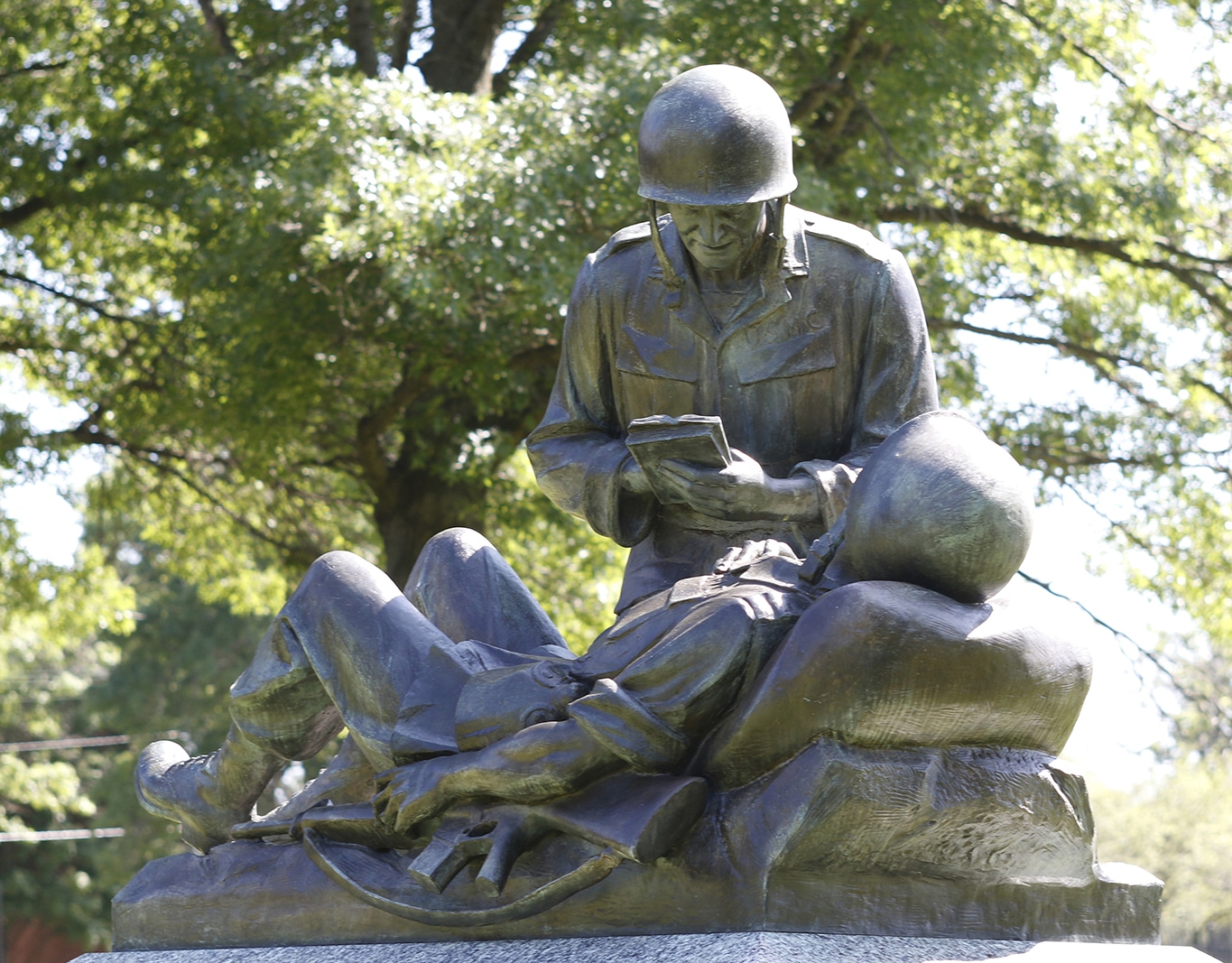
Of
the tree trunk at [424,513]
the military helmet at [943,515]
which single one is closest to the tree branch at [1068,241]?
the tree trunk at [424,513]

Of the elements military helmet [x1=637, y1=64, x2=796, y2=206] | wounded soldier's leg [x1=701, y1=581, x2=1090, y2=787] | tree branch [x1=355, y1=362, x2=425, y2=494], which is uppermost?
military helmet [x1=637, y1=64, x2=796, y2=206]

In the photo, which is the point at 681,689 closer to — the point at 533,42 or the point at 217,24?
the point at 533,42

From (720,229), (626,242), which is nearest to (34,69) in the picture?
(626,242)

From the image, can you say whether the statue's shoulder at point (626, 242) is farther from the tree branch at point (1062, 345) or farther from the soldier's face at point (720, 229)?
the tree branch at point (1062, 345)

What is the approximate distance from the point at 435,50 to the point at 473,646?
8.34 meters

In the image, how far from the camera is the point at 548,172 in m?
9.54

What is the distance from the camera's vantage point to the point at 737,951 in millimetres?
3311

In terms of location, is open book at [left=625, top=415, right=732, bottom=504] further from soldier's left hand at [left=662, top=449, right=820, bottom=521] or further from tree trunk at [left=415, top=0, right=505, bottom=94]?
tree trunk at [left=415, top=0, right=505, bottom=94]

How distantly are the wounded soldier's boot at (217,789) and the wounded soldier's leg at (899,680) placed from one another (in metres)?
1.40

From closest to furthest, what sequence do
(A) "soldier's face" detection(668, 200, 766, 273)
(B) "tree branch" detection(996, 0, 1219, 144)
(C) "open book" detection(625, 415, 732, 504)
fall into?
(C) "open book" detection(625, 415, 732, 504), (A) "soldier's face" detection(668, 200, 766, 273), (B) "tree branch" detection(996, 0, 1219, 144)

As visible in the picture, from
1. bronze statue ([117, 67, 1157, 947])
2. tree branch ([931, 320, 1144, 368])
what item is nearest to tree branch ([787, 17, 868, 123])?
tree branch ([931, 320, 1144, 368])

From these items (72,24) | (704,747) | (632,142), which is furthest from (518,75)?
(704,747)

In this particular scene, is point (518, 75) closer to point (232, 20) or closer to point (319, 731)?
point (232, 20)

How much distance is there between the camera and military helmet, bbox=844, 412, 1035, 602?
3.59 m
